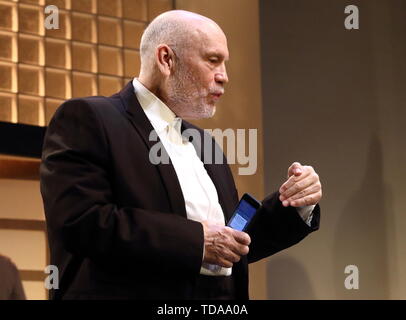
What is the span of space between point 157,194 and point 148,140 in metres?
0.15

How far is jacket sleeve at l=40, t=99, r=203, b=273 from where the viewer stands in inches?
67.4

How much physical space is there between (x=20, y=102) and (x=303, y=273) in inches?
55.5

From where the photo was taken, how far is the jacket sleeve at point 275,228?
2.05 meters

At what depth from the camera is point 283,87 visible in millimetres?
3584

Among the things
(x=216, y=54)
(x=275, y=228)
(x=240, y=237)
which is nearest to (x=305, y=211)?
(x=275, y=228)

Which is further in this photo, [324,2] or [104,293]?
[324,2]

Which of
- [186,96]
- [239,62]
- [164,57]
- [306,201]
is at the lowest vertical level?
[306,201]

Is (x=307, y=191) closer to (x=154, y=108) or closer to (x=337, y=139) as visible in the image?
(x=154, y=108)

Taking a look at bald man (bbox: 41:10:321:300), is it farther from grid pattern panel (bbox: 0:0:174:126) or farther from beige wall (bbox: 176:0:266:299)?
beige wall (bbox: 176:0:266:299)

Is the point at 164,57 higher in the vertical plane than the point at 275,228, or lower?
higher

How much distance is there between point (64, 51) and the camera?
3.34 m

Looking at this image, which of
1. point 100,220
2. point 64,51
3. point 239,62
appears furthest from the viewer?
point 239,62
